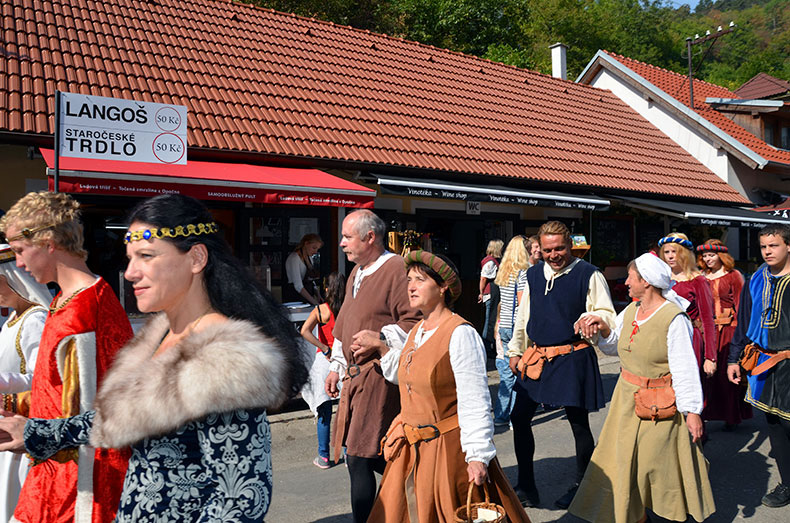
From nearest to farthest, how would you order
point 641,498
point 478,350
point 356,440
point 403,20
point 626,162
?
point 478,350, point 356,440, point 641,498, point 626,162, point 403,20

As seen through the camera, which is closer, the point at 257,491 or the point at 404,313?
the point at 257,491

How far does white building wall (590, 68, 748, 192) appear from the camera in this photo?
1736cm

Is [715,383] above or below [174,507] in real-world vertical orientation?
below

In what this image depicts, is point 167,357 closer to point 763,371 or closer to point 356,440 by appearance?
point 356,440

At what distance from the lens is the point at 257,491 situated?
5.71 ft

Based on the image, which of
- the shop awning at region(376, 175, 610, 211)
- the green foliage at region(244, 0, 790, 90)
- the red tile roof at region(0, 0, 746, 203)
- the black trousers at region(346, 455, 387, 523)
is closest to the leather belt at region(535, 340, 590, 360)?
the black trousers at region(346, 455, 387, 523)

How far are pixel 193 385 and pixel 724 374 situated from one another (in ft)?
19.7

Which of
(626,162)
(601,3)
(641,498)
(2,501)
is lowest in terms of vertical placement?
(641,498)

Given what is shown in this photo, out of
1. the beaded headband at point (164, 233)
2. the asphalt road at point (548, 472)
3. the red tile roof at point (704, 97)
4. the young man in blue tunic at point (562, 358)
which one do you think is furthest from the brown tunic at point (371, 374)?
the red tile roof at point (704, 97)

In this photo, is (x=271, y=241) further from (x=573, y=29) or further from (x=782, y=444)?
(x=573, y=29)

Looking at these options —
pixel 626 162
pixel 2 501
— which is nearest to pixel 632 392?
pixel 2 501

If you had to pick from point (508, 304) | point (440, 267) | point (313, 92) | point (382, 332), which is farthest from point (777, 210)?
point (440, 267)

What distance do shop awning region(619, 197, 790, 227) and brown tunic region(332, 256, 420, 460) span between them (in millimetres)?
10267

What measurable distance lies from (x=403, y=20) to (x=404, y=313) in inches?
1015
